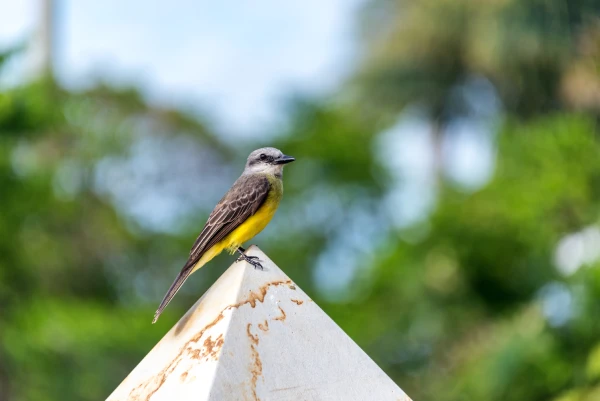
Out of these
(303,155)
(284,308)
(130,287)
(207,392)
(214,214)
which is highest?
(303,155)

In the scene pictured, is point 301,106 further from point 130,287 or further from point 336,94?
A: point 130,287

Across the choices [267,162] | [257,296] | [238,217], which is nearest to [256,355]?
→ [257,296]

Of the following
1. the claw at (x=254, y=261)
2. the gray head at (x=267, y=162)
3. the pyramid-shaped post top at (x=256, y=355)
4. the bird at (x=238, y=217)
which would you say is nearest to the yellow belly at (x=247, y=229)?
the bird at (x=238, y=217)

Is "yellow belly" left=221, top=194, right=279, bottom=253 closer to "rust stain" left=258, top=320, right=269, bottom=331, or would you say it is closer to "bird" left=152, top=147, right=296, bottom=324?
"bird" left=152, top=147, right=296, bottom=324

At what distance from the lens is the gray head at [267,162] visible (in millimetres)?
7109

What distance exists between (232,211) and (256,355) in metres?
2.33

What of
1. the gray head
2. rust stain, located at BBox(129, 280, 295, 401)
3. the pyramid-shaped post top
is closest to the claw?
the pyramid-shaped post top

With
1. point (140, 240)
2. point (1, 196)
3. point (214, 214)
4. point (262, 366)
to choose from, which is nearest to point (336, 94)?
point (140, 240)

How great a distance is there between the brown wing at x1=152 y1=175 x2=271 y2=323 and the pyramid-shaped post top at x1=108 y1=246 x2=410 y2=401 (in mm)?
1488

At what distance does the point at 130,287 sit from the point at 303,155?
8576 mm

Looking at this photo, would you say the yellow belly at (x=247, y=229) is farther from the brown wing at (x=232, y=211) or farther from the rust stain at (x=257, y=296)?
the rust stain at (x=257, y=296)

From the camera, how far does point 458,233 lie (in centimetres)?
1875

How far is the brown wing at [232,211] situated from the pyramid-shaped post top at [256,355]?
1488 mm

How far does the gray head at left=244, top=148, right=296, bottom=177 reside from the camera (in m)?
7.11
